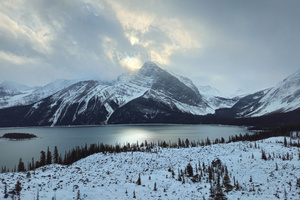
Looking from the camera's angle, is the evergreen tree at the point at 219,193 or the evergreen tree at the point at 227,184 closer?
the evergreen tree at the point at 219,193

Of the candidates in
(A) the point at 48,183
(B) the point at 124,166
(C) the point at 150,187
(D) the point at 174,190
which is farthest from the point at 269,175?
(A) the point at 48,183

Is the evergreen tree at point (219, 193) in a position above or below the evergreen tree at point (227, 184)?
above

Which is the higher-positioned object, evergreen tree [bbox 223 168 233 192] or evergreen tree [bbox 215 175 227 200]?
evergreen tree [bbox 215 175 227 200]

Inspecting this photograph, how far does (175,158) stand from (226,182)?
63.4 ft

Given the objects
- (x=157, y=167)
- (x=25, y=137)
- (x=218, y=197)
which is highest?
(x=218, y=197)

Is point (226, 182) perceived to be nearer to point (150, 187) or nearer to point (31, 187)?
point (150, 187)

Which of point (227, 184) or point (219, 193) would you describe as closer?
point (219, 193)

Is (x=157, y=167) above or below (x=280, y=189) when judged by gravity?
below

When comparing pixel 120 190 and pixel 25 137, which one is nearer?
pixel 120 190

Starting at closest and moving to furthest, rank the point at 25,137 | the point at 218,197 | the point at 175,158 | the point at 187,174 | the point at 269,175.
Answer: the point at 218,197
the point at 269,175
the point at 187,174
the point at 175,158
the point at 25,137

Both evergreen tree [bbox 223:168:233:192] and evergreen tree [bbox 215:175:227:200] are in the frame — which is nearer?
evergreen tree [bbox 215:175:227:200]

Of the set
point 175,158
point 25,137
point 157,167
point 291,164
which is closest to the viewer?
point 291,164

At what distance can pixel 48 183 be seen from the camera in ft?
72.7

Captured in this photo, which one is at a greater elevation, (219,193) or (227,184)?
(219,193)
